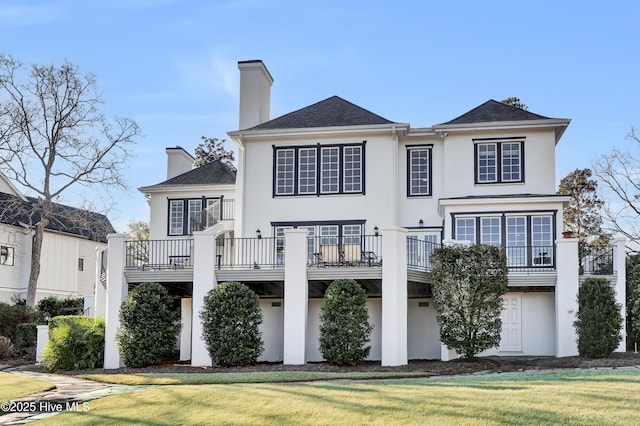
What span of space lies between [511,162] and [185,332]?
40.9 ft

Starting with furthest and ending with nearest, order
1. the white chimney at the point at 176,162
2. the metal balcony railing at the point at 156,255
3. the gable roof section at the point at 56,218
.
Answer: the gable roof section at the point at 56,218 < the white chimney at the point at 176,162 < the metal balcony railing at the point at 156,255

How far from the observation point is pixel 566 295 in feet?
73.6

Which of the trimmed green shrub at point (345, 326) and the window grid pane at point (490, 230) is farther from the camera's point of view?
the window grid pane at point (490, 230)

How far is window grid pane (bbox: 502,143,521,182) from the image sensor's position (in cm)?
2612

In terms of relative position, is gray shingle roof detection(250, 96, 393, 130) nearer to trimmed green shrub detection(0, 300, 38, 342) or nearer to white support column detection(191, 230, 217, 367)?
white support column detection(191, 230, 217, 367)

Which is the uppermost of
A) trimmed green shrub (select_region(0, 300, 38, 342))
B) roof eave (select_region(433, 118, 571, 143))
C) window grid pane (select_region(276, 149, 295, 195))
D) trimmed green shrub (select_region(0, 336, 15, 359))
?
roof eave (select_region(433, 118, 571, 143))

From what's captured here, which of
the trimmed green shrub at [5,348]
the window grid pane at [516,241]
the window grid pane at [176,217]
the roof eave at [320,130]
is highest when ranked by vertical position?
the roof eave at [320,130]

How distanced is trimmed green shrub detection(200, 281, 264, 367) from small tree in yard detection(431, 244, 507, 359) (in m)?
5.13

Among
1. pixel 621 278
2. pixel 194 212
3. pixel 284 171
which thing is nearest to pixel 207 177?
pixel 194 212

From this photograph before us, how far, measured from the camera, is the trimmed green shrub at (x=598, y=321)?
20766 millimetres

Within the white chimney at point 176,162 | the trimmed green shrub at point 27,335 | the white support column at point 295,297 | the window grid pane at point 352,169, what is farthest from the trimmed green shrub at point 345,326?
the white chimney at point 176,162

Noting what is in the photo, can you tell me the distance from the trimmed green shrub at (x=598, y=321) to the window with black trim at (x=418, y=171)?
279 inches

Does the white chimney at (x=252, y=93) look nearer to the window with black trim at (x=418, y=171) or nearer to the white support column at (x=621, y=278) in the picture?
the window with black trim at (x=418, y=171)

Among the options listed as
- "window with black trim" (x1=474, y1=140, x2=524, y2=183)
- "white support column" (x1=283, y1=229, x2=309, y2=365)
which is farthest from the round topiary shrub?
"window with black trim" (x1=474, y1=140, x2=524, y2=183)
